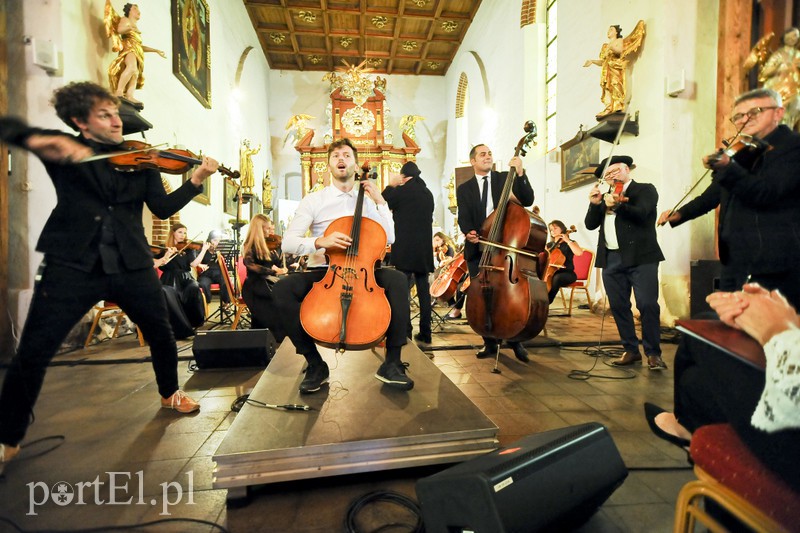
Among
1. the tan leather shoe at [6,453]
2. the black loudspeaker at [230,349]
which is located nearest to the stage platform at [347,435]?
the tan leather shoe at [6,453]

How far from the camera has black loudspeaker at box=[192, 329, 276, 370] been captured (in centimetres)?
319

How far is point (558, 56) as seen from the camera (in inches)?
298

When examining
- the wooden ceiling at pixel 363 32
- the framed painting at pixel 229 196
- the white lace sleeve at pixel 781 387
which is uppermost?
the wooden ceiling at pixel 363 32

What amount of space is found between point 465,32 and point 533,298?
43.1 ft

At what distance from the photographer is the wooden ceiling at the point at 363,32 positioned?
453 inches

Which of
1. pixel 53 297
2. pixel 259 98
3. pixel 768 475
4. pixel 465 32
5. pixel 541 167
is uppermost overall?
pixel 465 32

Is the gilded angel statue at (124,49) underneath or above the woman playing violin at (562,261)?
above

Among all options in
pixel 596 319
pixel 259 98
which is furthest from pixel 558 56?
pixel 259 98

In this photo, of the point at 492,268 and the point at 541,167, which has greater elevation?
the point at 541,167

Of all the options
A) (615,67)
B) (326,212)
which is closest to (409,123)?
(615,67)

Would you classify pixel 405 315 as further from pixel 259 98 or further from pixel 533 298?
pixel 259 98

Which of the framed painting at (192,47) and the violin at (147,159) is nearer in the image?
the violin at (147,159)

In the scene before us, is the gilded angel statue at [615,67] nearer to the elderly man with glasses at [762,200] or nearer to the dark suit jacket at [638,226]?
the dark suit jacket at [638,226]

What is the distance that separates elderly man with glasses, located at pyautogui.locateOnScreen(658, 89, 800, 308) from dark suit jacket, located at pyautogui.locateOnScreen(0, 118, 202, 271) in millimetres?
2794
